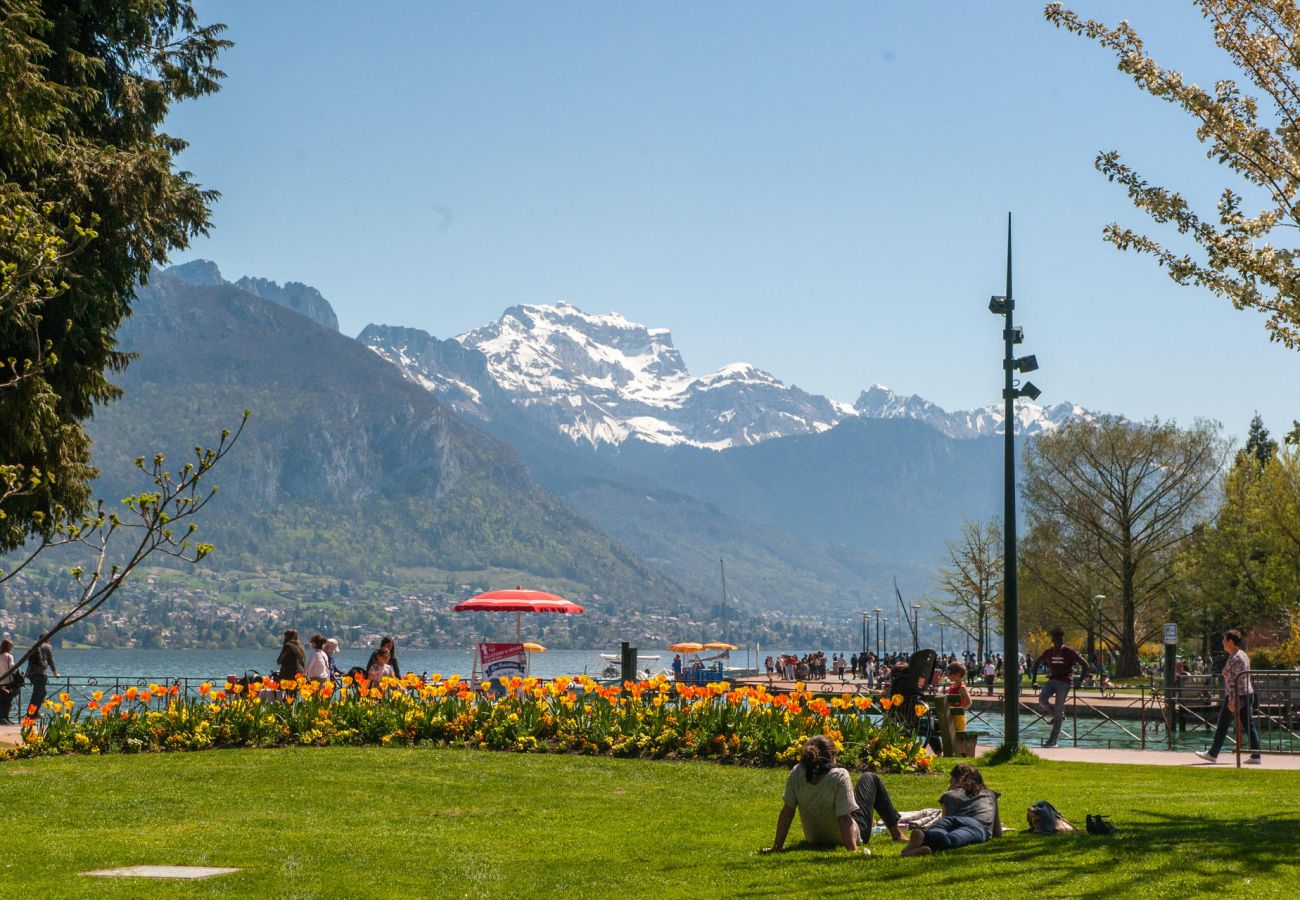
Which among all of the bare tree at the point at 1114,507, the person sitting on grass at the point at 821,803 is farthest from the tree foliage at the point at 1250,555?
the person sitting on grass at the point at 821,803

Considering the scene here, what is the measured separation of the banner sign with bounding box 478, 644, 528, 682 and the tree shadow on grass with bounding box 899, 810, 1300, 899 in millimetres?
19252

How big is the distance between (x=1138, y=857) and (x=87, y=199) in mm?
16020

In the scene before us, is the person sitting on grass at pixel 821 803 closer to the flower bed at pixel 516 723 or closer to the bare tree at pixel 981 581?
the flower bed at pixel 516 723

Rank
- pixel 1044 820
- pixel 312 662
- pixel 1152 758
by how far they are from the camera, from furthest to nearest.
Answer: pixel 312 662, pixel 1152 758, pixel 1044 820

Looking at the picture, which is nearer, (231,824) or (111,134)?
(231,824)

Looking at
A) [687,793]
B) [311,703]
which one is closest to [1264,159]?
[687,793]

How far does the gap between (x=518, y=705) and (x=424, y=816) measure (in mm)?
6547

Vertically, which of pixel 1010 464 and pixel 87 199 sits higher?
pixel 87 199

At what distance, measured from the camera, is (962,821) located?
11359 mm

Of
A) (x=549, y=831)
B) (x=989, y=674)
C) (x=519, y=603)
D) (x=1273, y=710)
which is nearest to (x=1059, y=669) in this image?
(x=549, y=831)

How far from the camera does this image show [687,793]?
15172 mm

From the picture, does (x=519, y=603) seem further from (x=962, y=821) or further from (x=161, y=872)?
(x=161, y=872)

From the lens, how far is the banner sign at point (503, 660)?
98.9 feet

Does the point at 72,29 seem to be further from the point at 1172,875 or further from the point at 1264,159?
the point at 1172,875
